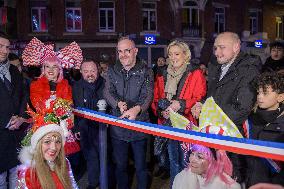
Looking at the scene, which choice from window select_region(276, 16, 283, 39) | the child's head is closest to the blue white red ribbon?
the child's head

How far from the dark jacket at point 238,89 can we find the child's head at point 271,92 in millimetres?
189

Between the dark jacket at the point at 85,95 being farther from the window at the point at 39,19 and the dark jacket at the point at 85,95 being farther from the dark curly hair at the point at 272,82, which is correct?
the window at the point at 39,19

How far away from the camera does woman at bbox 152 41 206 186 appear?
12.9 feet

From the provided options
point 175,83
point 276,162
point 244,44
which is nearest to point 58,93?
point 175,83

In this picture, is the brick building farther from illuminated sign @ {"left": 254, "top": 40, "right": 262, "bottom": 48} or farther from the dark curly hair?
the dark curly hair

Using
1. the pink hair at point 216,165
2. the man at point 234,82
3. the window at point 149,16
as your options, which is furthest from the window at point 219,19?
the pink hair at point 216,165

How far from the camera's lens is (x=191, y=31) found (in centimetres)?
2616

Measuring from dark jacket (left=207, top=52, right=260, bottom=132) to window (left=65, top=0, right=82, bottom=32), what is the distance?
20.7 m

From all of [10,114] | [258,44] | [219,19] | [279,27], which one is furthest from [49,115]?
[279,27]

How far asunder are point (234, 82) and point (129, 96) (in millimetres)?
1293

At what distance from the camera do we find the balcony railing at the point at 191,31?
1020 inches

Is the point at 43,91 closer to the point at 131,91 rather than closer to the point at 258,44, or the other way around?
the point at 131,91

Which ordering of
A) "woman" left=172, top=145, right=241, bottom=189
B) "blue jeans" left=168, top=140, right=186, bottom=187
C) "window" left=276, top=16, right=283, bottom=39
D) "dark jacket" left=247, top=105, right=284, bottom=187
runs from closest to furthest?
1. "woman" left=172, top=145, right=241, bottom=189
2. "dark jacket" left=247, top=105, right=284, bottom=187
3. "blue jeans" left=168, top=140, right=186, bottom=187
4. "window" left=276, top=16, right=283, bottom=39

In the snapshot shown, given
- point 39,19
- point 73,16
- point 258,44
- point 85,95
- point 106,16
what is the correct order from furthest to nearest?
point 258,44
point 106,16
point 73,16
point 39,19
point 85,95
